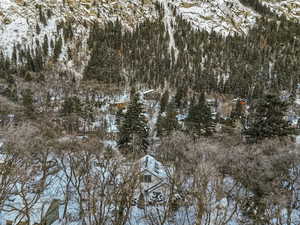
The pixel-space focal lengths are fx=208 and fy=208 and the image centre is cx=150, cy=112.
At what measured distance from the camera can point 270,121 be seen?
23.5 m

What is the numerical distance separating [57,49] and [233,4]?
130 metres

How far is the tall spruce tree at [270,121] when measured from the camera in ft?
75.9

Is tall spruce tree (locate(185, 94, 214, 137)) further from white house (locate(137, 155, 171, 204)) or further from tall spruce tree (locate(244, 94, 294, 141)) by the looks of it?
tall spruce tree (locate(244, 94, 294, 141))

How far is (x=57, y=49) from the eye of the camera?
344 ft

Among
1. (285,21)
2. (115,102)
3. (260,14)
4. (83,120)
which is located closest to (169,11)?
(260,14)

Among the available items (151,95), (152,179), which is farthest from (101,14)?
(152,179)

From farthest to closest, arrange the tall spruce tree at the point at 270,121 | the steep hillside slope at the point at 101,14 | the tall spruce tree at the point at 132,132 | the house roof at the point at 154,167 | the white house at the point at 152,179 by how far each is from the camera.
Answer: the steep hillside slope at the point at 101,14 < the tall spruce tree at the point at 132,132 < the house roof at the point at 154,167 < the white house at the point at 152,179 < the tall spruce tree at the point at 270,121

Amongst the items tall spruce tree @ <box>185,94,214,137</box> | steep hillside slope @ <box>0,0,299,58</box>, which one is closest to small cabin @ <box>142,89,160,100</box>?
tall spruce tree @ <box>185,94,214,137</box>

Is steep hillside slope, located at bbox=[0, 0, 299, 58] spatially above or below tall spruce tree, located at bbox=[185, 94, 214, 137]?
above

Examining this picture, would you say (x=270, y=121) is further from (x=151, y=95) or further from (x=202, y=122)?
(x=151, y=95)

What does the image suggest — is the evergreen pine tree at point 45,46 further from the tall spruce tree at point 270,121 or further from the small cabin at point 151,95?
the tall spruce tree at point 270,121

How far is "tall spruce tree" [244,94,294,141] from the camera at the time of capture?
23141mm

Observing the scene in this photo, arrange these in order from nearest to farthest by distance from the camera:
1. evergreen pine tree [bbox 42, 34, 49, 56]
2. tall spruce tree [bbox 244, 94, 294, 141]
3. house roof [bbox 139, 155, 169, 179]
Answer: tall spruce tree [bbox 244, 94, 294, 141] < house roof [bbox 139, 155, 169, 179] < evergreen pine tree [bbox 42, 34, 49, 56]

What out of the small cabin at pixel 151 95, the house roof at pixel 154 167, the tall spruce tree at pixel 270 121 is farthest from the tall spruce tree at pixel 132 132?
the small cabin at pixel 151 95
